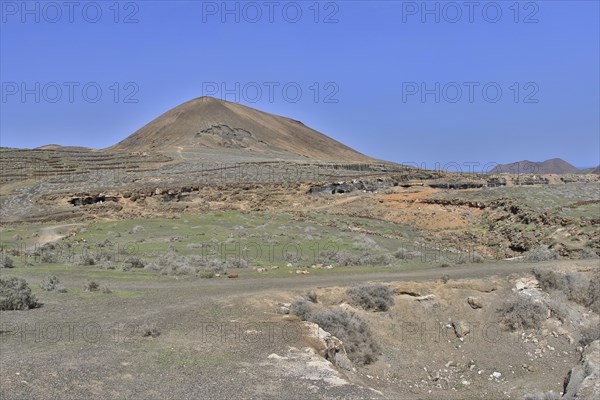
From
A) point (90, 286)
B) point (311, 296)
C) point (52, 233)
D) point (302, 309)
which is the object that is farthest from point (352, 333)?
point (52, 233)

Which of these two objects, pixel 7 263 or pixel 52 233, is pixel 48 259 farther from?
pixel 52 233

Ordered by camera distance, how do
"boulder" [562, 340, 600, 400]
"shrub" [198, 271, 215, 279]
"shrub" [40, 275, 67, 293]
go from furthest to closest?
"shrub" [198, 271, 215, 279], "shrub" [40, 275, 67, 293], "boulder" [562, 340, 600, 400]

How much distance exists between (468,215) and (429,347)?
84.7 ft

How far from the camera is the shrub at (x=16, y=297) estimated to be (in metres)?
12.0

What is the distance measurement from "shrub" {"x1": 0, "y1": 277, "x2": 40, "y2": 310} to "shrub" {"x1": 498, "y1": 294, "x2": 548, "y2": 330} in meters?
11.4

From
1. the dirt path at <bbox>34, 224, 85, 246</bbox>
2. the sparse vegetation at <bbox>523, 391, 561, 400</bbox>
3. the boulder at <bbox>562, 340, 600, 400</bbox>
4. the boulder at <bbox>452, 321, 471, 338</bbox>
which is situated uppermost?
the dirt path at <bbox>34, 224, 85, 246</bbox>

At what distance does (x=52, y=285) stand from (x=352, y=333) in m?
7.96

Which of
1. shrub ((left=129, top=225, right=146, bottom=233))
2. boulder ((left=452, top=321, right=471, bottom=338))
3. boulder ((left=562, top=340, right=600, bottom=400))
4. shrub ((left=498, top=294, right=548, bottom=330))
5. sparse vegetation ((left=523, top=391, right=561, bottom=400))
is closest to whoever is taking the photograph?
boulder ((left=562, top=340, right=600, bottom=400))

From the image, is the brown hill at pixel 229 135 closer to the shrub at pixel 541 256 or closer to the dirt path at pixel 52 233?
the dirt path at pixel 52 233

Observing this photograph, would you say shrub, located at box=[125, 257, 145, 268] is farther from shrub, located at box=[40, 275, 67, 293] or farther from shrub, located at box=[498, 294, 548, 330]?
shrub, located at box=[498, 294, 548, 330]

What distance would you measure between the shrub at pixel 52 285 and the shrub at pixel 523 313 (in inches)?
446

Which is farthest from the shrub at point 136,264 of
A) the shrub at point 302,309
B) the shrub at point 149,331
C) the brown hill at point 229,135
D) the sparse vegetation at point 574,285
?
the brown hill at point 229,135

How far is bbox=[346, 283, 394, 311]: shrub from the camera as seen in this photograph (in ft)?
44.9

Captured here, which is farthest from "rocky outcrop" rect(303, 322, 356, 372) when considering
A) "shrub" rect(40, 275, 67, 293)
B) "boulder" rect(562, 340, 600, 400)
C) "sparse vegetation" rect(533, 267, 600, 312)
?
"sparse vegetation" rect(533, 267, 600, 312)
